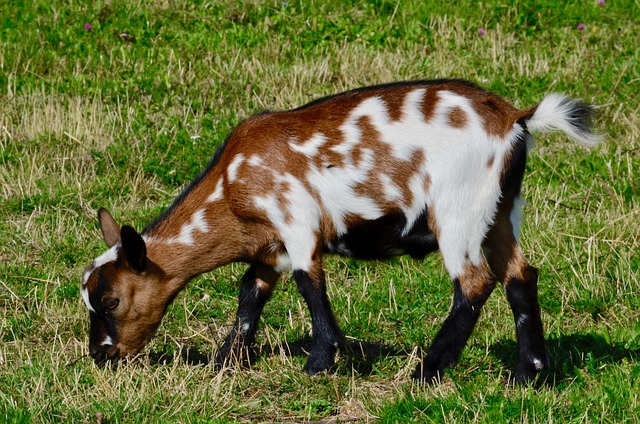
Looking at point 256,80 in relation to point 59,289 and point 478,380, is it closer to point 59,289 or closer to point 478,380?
point 59,289

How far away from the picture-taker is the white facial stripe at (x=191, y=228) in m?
6.75

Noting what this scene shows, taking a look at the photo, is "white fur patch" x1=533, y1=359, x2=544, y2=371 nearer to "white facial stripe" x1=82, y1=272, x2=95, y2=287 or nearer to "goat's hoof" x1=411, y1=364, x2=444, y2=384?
"goat's hoof" x1=411, y1=364, x2=444, y2=384

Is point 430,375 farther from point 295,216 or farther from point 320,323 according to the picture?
point 295,216

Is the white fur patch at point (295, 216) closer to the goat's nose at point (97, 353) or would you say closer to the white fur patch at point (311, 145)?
the white fur patch at point (311, 145)

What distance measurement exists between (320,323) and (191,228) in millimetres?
959

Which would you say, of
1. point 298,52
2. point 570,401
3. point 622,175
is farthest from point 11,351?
point 298,52

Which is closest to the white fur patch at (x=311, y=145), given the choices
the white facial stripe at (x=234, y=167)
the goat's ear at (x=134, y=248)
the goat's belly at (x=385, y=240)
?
the white facial stripe at (x=234, y=167)

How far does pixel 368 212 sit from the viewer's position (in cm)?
652

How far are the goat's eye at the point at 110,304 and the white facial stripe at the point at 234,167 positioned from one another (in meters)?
0.97

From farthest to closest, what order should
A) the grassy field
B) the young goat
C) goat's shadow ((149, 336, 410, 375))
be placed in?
1. goat's shadow ((149, 336, 410, 375))
2. the young goat
3. the grassy field

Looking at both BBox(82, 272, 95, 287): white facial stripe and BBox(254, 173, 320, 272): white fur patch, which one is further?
BBox(82, 272, 95, 287): white facial stripe

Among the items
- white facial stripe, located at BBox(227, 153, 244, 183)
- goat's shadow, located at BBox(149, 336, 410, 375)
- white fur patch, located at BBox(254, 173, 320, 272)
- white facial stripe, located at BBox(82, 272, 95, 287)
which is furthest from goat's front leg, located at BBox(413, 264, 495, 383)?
white facial stripe, located at BBox(82, 272, 95, 287)

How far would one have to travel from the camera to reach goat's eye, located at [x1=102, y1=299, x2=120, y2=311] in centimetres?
662

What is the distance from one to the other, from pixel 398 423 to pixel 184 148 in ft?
15.2
